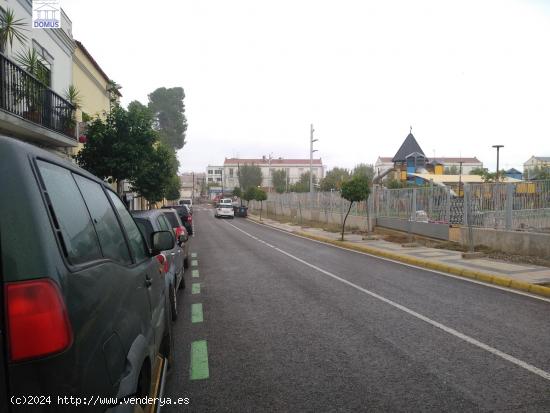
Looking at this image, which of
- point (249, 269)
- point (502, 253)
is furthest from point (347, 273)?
point (502, 253)

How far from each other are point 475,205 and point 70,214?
16192 mm

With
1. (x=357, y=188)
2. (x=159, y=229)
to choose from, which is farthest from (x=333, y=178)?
(x=159, y=229)

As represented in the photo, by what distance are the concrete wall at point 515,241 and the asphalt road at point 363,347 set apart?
461 cm

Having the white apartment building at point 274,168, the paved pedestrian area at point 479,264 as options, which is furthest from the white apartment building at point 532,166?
the white apartment building at point 274,168

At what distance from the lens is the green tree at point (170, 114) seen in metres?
70.5

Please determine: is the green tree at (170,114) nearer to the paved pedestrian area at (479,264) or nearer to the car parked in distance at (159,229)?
the paved pedestrian area at (479,264)

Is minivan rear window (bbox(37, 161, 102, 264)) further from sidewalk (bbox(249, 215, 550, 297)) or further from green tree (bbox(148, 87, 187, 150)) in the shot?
green tree (bbox(148, 87, 187, 150))

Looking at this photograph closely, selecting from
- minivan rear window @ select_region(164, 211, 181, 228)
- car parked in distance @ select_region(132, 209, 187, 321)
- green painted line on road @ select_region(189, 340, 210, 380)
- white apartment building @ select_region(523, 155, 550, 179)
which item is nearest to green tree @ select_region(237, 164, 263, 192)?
white apartment building @ select_region(523, 155, 550, 179)

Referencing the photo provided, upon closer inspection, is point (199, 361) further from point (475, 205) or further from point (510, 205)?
point (475, 205)

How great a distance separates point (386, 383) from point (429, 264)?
9.05 m

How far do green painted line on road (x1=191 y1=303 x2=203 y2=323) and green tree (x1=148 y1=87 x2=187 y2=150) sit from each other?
65339 millimetres

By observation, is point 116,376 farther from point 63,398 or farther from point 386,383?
point 386,383

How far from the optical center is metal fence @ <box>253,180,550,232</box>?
44.7 ft

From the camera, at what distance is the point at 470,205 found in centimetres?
1595
